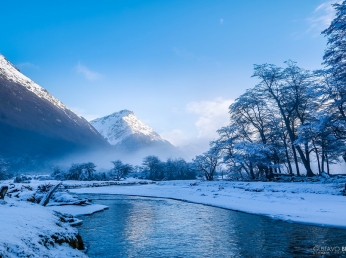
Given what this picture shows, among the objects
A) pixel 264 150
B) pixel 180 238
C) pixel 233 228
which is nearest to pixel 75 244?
pixel 180 238

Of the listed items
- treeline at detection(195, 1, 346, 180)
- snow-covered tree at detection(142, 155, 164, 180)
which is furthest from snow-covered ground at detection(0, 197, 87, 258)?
snow-covered tree at detection(142, 155, 164, 180)

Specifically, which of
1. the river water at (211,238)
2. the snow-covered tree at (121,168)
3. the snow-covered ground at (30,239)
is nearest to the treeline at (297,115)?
the river water at (211,238)

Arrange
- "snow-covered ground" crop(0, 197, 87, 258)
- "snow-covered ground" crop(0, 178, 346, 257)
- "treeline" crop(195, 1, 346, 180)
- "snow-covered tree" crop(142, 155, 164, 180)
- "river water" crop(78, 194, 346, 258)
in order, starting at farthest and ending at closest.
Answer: "snow-covered tree" crop(142, 155, 164, 180) → "treeline" crop(195, 1, 346, 180) → "river water" crop(78, 194, 346, 258) → "snow-covered ground" crop(0, 178, 346, 257) → "snow-covered ground" crop(0, 197, 87, 258)

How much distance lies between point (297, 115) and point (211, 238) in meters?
24.1

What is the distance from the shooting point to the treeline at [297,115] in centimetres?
1694

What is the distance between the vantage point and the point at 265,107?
3122cm

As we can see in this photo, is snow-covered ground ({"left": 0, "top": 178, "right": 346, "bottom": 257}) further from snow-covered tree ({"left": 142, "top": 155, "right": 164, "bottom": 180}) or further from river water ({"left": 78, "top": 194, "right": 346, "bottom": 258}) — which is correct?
snow-covered tree ({"left": 142, "top": 155, "right": 164, "bottom": 180})

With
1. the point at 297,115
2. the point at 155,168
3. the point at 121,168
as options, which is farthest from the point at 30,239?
the point at 121,168

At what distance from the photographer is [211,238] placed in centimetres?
874

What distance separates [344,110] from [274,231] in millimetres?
16260

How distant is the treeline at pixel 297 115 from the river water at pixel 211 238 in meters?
11.9

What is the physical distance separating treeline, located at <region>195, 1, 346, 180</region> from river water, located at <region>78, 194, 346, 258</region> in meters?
11.9

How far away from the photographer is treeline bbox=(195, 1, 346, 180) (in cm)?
1694

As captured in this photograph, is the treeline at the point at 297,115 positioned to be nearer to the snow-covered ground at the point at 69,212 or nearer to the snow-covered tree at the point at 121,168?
the snow-covered ground at the point at 69,212
